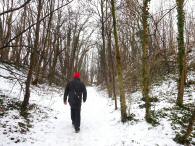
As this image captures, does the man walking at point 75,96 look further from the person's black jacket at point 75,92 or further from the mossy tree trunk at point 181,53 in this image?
the mossy tree trunk at point 181,53

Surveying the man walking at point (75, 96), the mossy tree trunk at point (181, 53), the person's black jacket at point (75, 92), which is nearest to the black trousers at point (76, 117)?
the man walking at point (75, 96)

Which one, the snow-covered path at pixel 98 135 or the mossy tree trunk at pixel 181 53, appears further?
the mossy tree trunk at pixel 181 53

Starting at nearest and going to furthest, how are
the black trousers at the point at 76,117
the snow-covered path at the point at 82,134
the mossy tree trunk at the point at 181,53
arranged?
1. the snow-covered path at the point at 82,134
2. the black trousers at the point at 76,117
3. the mossy tree trunk at the point at 181,53

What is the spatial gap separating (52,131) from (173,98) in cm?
776

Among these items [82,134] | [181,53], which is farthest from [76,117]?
[181,53]

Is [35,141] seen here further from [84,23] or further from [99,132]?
[84,23]

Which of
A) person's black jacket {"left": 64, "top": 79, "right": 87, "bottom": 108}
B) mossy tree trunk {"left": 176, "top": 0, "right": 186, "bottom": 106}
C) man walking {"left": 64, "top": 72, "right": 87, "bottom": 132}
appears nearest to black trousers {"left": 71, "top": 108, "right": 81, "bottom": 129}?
man walking {"left": 64, "top": 72, "right": 87, "bottom": 132}

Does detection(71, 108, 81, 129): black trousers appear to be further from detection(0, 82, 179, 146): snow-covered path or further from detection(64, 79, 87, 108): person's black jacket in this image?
detection(0, 82, 179, 146): snow-covered path

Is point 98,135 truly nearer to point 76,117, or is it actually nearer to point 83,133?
point 83,133

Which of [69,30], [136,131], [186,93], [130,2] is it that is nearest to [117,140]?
[136,131]

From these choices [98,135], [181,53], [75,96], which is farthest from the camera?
[181,53]

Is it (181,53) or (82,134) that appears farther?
(181,53)

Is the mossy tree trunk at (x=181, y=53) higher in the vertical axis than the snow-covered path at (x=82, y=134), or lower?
higher

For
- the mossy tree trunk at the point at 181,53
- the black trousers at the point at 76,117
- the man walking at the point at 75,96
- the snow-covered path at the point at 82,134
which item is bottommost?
the snow-covered path at the point at 82,134
